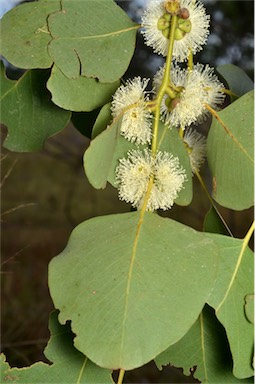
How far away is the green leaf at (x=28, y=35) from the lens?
514 mm

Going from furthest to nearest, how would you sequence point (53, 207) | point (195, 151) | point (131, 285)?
1. point (53, 207)
2. point (195, 151)
3. point (131, 285)

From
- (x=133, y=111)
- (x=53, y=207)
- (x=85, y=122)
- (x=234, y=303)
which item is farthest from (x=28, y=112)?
(x=53, y=207)

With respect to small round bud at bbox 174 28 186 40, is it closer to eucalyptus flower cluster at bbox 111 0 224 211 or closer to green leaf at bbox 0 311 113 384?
eucalyptus flower cluster at bbox 111 0 224 211

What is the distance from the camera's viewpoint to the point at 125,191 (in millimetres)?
484

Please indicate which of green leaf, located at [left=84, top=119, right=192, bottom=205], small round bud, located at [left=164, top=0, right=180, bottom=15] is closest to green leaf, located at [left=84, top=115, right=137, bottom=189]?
green leaf, located at [left=84, top=119, right=192, bottom=205]

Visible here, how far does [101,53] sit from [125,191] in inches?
4.4

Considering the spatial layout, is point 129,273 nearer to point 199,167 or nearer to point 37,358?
point 199,167

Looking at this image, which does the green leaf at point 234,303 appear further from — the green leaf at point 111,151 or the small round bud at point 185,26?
the small round bud at point 185,26

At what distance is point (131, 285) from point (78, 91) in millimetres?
168

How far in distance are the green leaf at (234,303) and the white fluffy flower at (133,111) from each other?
9cm

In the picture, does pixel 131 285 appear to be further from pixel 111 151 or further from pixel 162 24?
pixel 162 24

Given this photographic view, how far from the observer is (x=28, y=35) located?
0.52m

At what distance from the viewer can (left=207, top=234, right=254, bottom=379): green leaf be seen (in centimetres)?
47

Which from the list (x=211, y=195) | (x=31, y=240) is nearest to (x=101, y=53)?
(x=211, y=195)
